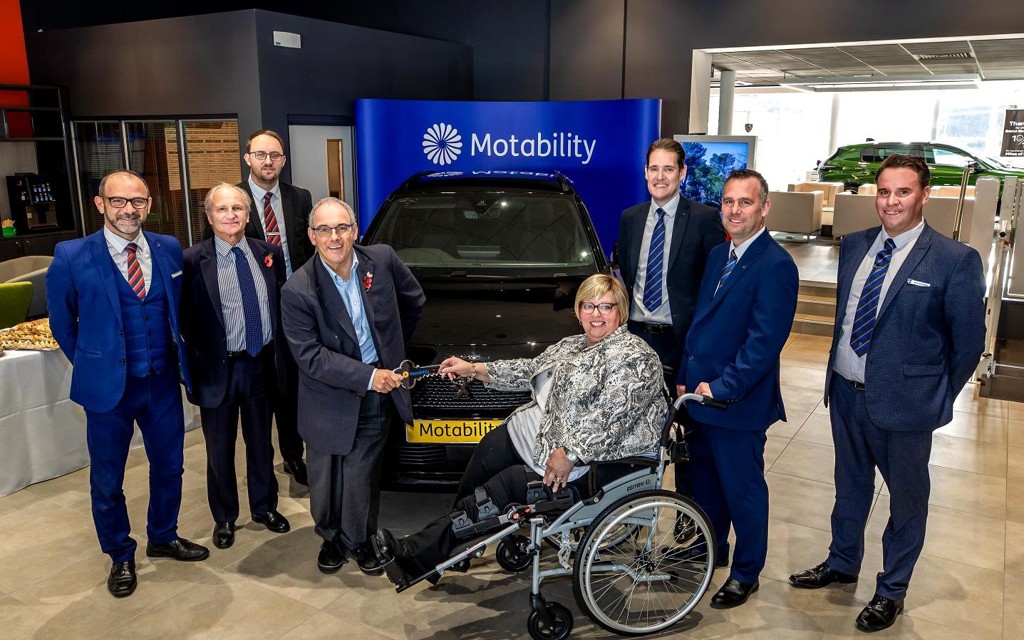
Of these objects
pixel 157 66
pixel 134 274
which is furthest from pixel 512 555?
pixel 157 66

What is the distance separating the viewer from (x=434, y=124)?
23.2ft

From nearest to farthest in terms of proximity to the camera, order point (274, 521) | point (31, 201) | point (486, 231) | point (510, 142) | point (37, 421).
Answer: point (274, 521) → point (37, 421) → point (486, 231) → point (510, 142) → point (31, 201)

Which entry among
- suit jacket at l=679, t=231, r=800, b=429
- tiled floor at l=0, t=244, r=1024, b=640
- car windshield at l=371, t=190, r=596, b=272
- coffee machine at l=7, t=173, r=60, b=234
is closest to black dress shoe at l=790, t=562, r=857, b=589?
tiled floor at l=0, t=244, r=1024, b=640

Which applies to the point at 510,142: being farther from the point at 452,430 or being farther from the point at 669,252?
the point at 452,430

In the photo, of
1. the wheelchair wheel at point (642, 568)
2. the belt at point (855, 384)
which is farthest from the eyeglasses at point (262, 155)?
the belt at point (855, 384)

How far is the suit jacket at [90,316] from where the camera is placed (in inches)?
106

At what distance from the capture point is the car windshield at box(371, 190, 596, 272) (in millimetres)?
3988

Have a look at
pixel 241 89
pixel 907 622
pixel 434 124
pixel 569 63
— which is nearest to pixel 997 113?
pixel 569 63

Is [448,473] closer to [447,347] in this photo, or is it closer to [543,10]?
[447,347]

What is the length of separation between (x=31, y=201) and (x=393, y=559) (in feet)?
22.3

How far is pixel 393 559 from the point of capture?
8.36ft

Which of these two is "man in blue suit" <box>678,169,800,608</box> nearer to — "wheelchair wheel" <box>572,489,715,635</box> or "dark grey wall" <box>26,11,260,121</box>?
"wheelchair wheel" <box>572,489,715,635</box>

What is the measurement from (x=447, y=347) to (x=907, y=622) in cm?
195

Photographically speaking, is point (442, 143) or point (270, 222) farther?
point (442, 143)
